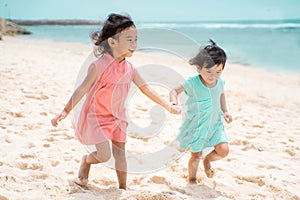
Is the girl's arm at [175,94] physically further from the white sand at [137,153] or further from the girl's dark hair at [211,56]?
the white sand at [137,153]

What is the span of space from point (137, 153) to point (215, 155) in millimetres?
865

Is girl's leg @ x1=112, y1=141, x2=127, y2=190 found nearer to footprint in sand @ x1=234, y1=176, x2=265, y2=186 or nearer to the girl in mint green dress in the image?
the girl in mint green dress

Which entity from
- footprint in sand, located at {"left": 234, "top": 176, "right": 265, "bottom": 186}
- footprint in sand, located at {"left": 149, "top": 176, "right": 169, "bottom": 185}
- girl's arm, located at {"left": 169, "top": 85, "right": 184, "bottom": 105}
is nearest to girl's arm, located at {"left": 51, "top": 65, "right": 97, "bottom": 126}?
girl's arm, located at {"left": 169, "top": 85, "right": 184, "bottom": 105}

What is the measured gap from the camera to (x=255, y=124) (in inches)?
181

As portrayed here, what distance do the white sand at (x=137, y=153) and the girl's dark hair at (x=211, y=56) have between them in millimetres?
1000

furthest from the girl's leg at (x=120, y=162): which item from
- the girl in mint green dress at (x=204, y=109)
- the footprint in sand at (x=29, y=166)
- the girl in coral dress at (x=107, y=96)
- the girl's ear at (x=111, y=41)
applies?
the girl's ear at (x=111, y=41)

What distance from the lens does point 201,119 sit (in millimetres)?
2738

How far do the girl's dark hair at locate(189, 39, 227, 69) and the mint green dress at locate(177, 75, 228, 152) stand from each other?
0.56 ft

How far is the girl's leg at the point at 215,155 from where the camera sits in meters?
2.74

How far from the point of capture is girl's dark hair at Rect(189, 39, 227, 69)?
2.65 m

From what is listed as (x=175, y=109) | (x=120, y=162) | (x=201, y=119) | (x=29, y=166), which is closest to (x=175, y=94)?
(x=175, y=109)

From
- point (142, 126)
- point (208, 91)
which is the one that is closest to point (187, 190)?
point (208, 91)

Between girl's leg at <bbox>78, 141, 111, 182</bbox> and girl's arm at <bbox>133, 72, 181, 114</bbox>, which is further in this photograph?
girl's arm at <bbox>133, 72, 181, 114</bbox>

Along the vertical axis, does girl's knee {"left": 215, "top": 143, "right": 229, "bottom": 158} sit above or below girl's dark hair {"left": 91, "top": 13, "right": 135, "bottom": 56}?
below
